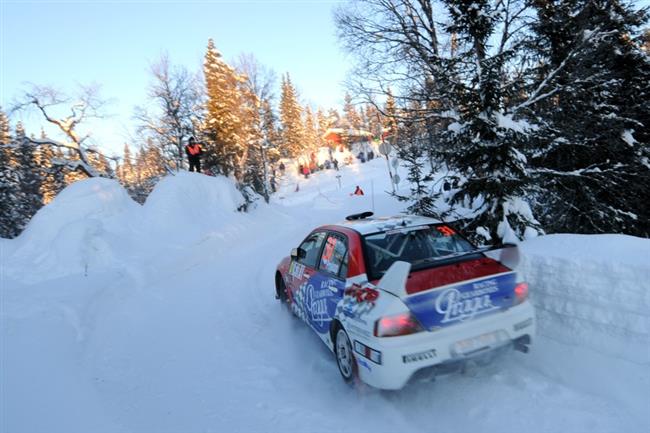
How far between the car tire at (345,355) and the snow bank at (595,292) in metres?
2.18

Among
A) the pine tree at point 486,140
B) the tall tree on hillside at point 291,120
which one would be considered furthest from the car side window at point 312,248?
the tall tree on hillside at point 291,120

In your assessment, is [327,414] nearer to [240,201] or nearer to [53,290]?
[53,290]

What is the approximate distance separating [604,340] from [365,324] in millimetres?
2318

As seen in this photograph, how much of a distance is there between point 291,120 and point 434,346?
5490 cm

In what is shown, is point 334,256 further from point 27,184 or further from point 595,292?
point 27,184

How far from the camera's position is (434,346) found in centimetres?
295

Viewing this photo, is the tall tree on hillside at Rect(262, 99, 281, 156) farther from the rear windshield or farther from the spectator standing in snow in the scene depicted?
the rear windshield

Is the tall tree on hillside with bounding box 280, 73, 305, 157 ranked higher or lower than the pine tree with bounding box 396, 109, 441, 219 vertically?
higher

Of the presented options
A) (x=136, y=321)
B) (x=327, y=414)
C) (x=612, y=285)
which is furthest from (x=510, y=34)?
(x=136, y=321)

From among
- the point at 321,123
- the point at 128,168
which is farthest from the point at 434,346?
the point at 128,168

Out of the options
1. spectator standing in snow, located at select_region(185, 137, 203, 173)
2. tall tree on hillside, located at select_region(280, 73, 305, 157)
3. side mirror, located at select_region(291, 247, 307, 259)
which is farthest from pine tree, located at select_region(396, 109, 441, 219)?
tall tree on hillside, located at select_region(280, 73, 305, 157)

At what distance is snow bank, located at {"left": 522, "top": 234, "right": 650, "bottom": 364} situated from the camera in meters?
3.24

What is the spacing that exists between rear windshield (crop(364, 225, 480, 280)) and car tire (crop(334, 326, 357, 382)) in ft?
2.26

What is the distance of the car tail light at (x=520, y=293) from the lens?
10.7 ft
